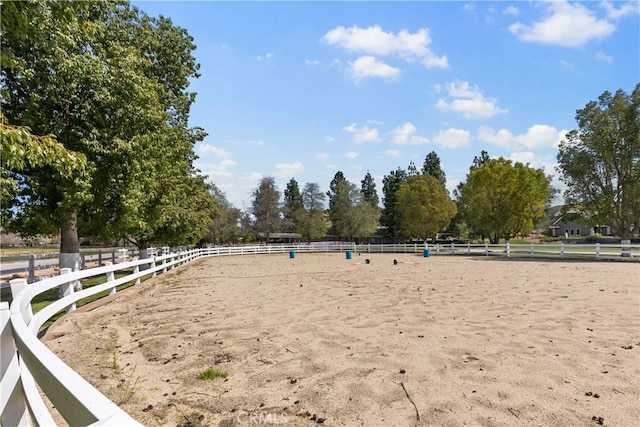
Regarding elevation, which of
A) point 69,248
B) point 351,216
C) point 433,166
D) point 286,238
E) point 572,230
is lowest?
point 286,238

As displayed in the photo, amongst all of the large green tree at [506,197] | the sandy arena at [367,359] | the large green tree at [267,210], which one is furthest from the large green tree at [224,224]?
the sandy arena at [367,359]

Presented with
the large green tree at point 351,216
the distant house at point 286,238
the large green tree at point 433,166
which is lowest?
the distant house at point 286,238

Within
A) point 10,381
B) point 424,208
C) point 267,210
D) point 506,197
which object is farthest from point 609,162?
point 267,210

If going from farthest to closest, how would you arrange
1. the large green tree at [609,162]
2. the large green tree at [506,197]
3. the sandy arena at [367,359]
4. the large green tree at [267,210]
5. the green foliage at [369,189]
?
the green foliage at [369,189] < the large green tree at [267,210] < the large green tree at [506,197] < the large green tree at [609,162] < the sandy arena at [367,359]

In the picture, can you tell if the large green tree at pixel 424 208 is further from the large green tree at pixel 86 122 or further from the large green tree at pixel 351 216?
the large green tree at pixel 86 122

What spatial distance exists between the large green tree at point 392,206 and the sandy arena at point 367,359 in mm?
62745

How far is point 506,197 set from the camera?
41.0 meters

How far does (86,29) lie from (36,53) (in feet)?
19.1

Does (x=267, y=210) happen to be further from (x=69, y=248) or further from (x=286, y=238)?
(x=69, y=248)

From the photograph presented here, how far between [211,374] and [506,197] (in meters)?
42.0

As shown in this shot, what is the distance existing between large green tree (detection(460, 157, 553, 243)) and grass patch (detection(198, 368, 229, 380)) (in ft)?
135

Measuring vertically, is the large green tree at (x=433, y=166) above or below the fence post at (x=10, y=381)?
above

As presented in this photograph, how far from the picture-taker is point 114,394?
4.33m

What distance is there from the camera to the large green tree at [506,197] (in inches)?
1572
